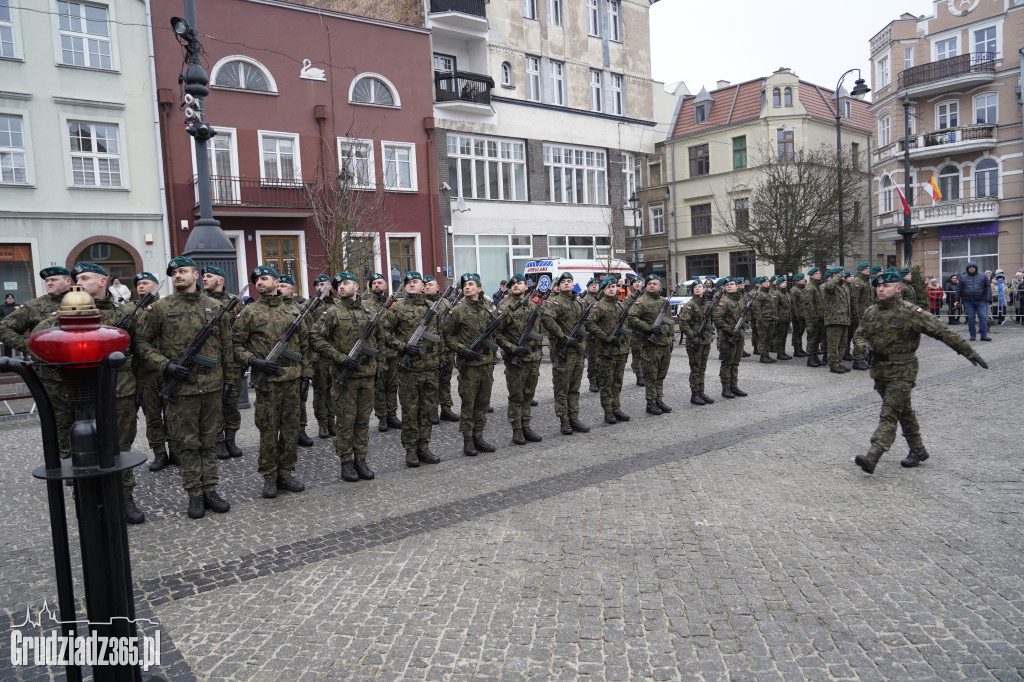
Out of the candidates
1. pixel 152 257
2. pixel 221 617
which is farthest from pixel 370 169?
pixel 221 617

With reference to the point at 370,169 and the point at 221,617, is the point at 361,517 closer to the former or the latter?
the point at 221,617

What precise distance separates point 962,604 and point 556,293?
6.35 metres

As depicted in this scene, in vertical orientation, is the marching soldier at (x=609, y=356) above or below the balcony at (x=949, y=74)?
A: below

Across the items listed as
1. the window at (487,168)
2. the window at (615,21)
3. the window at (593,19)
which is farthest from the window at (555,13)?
the window at (487,168)

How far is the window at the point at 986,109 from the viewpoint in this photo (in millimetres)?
35125

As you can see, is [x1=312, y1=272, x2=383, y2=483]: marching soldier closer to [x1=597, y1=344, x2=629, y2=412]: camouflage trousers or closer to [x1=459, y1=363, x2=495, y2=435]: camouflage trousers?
[x1=459, y1=363, x2=495, y2=435]: camouflage trousers

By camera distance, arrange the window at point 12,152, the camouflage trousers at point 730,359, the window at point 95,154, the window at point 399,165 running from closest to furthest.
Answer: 1. the camouflage trousers at point 730,359
2. the window at point 12,152
3. the window at point 95,154
4. the window at point 399,165

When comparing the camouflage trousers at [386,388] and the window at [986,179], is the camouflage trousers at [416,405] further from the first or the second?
the window at [986,179]

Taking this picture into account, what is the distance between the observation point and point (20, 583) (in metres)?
4.74

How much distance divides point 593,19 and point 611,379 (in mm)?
29450

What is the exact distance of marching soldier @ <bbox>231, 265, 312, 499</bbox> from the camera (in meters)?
6.47

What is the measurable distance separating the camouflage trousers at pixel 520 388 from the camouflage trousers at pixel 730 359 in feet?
14.5

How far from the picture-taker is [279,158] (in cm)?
2377

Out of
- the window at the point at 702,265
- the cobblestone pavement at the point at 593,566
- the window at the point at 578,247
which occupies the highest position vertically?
the window at the point at 578,247
